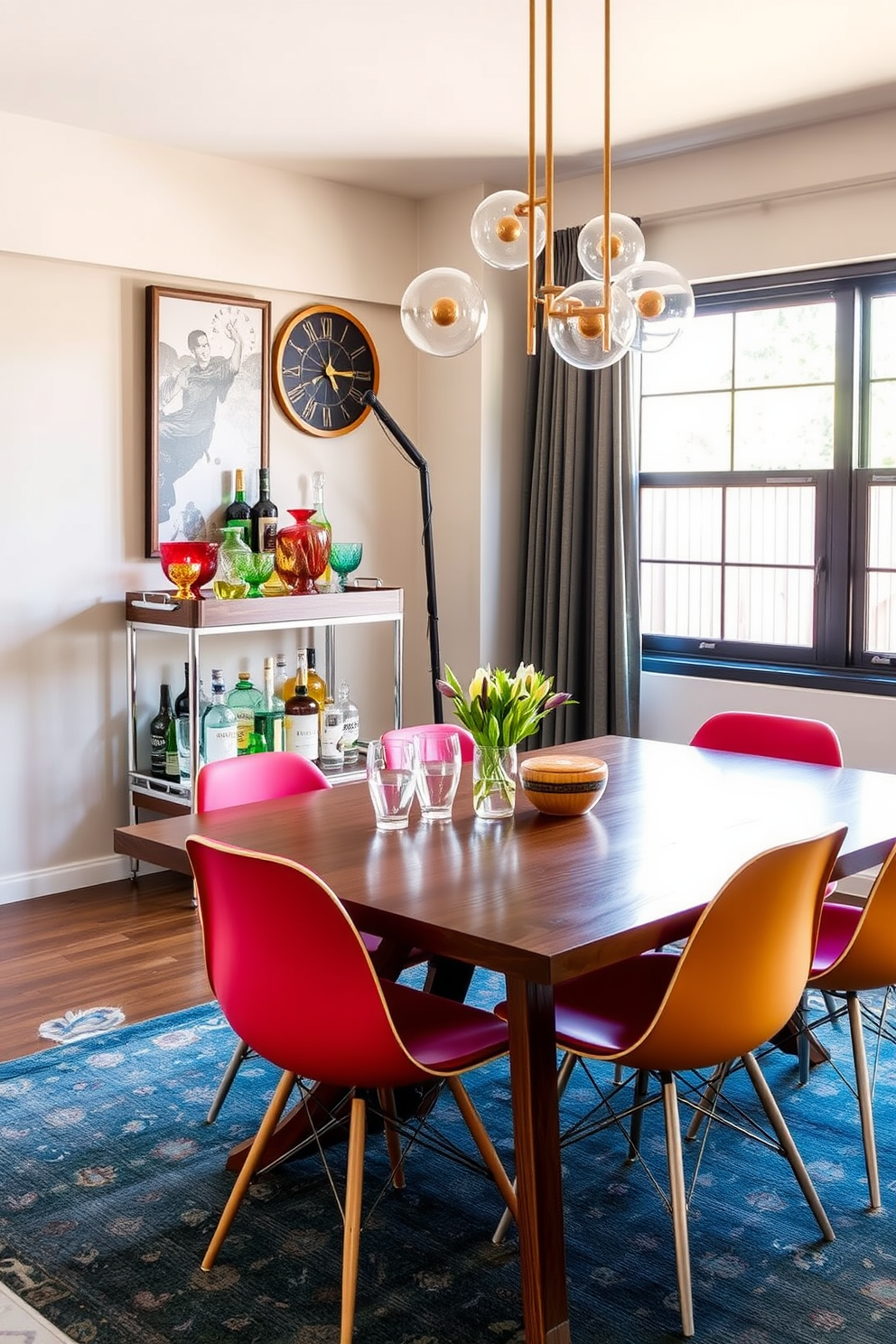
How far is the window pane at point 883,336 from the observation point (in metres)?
4.38

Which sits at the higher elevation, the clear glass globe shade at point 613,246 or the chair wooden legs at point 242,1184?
the clear glass globe shade at point 613,246

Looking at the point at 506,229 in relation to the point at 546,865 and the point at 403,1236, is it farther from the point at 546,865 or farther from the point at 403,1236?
the point at 403,1236

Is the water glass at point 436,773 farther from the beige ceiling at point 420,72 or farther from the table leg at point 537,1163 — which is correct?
the beige ceiling at point 420,72

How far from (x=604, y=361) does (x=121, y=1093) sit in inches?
75.8

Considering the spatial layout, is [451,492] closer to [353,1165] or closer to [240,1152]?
[240,1152]

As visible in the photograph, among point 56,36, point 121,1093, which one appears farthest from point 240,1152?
point 56,36

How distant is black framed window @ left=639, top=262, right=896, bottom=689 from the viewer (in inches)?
175

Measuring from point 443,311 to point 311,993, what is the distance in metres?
1.36

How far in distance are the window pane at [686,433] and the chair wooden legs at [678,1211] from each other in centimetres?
319

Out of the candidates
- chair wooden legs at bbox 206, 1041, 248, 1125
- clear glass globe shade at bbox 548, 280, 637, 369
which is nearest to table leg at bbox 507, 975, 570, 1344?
chair wooden legs at bbox 206, 1041, 248, 1125

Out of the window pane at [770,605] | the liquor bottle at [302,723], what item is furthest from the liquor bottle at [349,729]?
the window pane at [770,605]

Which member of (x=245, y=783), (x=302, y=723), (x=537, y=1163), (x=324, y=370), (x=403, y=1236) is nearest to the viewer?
(x=537, y=1163)

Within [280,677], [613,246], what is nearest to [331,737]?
[280,677]

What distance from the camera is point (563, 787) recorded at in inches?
102
